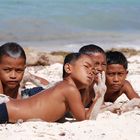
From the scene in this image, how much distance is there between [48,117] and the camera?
4625 millimetres

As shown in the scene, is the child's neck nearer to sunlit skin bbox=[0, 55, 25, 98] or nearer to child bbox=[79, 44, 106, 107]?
sunlit skin bbox=[0, 55, 25, 98]

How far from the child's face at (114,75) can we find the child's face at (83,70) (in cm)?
92

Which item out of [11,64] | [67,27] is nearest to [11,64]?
[11,64]

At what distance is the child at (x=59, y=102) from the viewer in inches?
179

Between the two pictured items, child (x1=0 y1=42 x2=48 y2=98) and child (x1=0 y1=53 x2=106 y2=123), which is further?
child (x1=0 y1=42 x2=48 y2=98)

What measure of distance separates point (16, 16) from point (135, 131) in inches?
540

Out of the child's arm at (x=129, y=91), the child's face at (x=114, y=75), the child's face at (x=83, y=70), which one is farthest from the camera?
the child's arm at (x=129, y=91)

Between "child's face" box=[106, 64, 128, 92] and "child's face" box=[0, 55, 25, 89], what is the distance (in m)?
1.17

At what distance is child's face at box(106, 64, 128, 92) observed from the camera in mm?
5617

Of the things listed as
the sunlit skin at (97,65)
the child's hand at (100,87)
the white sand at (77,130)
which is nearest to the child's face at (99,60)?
the sunlit skin at (97,65)

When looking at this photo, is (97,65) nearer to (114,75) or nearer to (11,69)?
(114,75)

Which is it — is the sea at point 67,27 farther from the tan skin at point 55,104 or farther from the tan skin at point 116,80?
the tan skin at point 55,104

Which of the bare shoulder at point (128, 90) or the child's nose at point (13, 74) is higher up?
the child's nose at point (13, 74)

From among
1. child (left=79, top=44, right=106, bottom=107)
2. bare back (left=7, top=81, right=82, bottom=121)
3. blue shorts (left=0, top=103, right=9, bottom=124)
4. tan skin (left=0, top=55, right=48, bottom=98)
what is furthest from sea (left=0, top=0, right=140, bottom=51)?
blue shorts (left=0, top=103, right=9, bottom=124)
